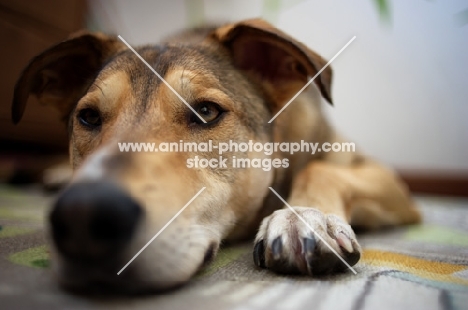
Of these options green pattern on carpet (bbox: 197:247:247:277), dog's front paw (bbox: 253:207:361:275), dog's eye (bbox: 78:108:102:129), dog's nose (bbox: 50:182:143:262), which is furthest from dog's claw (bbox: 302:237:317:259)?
dog's eye (bbox: 78:108:102:129)

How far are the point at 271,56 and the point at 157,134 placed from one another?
0.68 m

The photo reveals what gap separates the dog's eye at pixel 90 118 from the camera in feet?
4.31

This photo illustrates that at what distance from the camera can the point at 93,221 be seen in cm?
76

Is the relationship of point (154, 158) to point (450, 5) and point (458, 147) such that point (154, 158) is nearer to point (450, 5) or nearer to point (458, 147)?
point (450, 5)

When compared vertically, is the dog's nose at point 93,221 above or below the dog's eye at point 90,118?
below

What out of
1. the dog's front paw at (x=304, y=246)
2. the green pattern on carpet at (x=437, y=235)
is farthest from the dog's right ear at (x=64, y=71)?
the green pattern on carpet at (x=437, y=235)

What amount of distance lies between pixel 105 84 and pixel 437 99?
112 inches

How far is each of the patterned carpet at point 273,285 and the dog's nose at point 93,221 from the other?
0.34 feet

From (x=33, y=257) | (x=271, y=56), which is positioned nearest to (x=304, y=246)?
(x=33, y=257)

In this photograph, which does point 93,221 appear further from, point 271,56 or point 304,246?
point 271,56

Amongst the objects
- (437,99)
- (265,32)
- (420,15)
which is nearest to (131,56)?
(265,32)

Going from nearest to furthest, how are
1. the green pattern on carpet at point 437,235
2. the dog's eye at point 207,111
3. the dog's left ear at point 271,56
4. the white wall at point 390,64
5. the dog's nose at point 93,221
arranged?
1. the dog's nose at point 93,221
2. the dog's eye at point 207,111
3. the dog's left ear at point 271,56
4. the green pattern on carpet at point 437,235
5. the white wall at point 390,64

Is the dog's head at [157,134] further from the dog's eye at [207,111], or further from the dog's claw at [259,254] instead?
the dog's claw at [259,254]

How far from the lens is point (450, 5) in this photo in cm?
267
